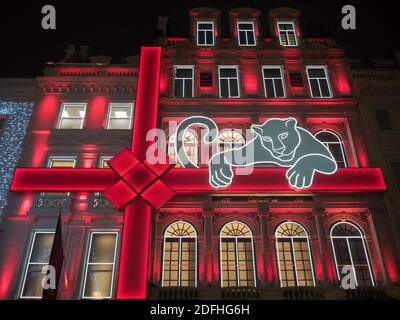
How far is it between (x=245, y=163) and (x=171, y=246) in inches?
199

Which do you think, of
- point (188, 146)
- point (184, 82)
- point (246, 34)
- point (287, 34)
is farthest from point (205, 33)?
point (188, 146)

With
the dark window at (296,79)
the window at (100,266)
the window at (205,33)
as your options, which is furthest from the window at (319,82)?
the window at (100,266)

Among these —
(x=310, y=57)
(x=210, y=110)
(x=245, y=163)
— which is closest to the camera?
(x=245, y=163)

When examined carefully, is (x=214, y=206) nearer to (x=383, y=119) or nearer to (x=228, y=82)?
(x=228, y=82)

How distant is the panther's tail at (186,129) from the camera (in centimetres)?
2214

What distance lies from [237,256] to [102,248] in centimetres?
582

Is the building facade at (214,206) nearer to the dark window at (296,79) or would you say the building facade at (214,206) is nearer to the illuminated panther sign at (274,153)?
the dark window at (296,79)

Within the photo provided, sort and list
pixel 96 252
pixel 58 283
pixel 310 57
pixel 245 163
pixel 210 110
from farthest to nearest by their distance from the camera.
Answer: pixel 310 57
pixel 210 110
pixel 245 163
pixel 96 252
pixel 58 283

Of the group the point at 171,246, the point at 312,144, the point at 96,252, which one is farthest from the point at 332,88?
the point at 96,252

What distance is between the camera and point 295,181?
2056 cm

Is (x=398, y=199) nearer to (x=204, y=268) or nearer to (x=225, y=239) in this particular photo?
(x=225, y=239)

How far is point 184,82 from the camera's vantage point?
84.4 ft

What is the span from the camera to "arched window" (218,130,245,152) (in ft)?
75.9

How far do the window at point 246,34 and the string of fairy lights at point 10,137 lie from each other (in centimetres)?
1248
